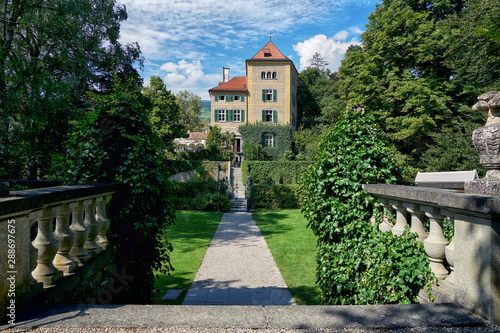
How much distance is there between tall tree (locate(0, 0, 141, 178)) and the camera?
1330 centimetres

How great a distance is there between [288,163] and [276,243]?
2086cm

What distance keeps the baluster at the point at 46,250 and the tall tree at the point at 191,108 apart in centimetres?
6072

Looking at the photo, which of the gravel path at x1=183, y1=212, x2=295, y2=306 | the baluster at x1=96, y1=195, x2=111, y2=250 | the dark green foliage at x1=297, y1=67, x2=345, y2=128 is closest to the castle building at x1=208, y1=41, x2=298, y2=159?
the dark green foliage at x1=297, y1=67, x2=345, y2=128

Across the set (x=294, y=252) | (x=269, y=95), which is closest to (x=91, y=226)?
(x=294, y=252)

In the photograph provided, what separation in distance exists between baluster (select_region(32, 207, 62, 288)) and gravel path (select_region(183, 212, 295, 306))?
2733 mm

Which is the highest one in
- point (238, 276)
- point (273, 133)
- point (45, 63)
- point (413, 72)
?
point (413, 72)

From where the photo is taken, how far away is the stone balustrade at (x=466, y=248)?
1.88 metres

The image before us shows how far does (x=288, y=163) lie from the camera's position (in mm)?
30000

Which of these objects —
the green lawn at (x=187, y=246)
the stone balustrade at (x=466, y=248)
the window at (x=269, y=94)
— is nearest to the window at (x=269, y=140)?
the window at (x=269, y=94)

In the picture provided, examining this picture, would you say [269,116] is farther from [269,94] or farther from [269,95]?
[269,94]

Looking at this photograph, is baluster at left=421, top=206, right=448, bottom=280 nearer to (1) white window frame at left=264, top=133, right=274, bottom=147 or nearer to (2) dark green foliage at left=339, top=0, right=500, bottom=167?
(2) dark green foliage at left=339, top=0, right=500, bottom=167

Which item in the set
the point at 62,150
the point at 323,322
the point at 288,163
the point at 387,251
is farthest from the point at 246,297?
the point at 288,163

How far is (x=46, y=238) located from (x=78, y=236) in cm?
47

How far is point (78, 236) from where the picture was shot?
2799 millimetres
